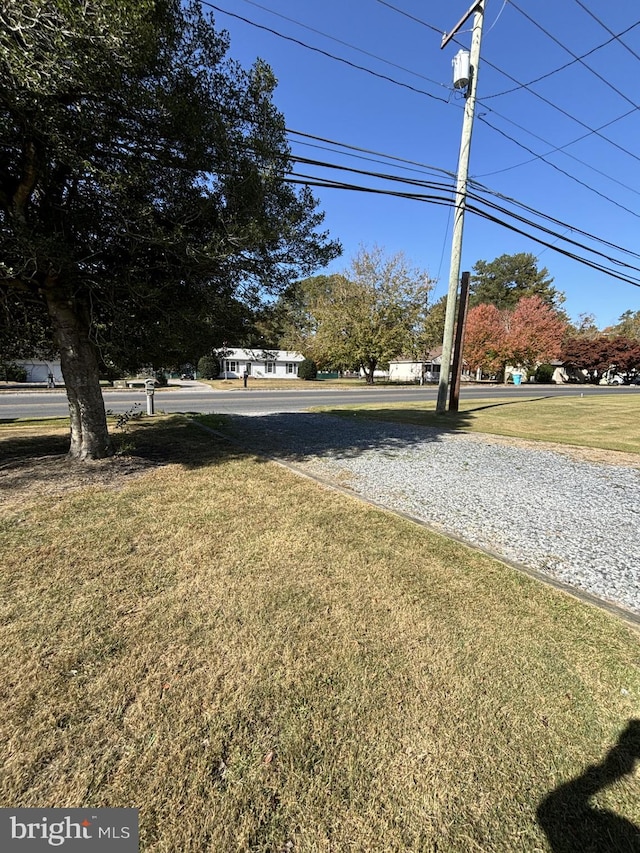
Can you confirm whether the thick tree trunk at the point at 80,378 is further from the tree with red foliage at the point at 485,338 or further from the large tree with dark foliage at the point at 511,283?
the large tree with dark foliage at the point at 511,283

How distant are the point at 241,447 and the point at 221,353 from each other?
1883 millimetres

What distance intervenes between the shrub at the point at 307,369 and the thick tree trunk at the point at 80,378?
39.0 metres

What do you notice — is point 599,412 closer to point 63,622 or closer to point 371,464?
point 371,464

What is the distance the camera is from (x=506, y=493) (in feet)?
16.3

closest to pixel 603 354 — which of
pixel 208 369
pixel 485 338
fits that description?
pixel 485 338

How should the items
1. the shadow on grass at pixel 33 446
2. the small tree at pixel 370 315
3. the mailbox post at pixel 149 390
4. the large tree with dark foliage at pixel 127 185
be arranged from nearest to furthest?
the large tree with dark foliage at pixel 127 185
the shadow on grass at pixel 33 446
the mailbox post at pixel 149 390
the small tree at pixel 370 315

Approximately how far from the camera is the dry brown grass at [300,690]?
4.44 feet

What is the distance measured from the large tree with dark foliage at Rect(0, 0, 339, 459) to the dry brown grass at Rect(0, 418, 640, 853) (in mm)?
2877

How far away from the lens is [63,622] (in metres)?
2.25

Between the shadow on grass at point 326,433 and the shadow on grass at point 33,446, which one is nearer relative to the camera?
the shadow on grass at point 33,446

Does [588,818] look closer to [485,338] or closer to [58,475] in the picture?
[58,475]

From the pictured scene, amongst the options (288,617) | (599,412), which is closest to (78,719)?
(288,617)

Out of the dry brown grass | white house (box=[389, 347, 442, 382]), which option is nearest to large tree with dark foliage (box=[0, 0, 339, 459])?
the dry brown grass

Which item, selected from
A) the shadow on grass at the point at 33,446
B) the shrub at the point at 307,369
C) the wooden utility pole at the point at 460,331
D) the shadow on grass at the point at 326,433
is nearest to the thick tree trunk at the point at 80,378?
the shadow on grass at the point at 33,446
